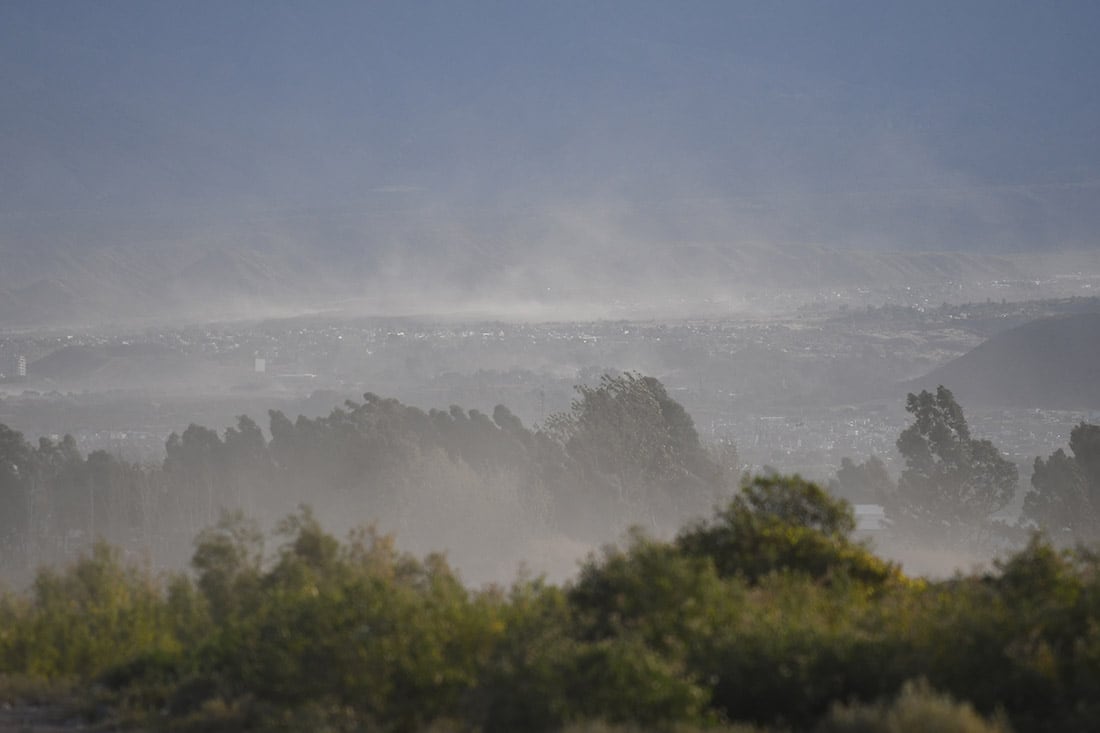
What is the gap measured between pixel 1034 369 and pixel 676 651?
142460mm

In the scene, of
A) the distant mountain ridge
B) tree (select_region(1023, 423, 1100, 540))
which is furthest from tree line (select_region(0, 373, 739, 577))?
the distant mountain ridge

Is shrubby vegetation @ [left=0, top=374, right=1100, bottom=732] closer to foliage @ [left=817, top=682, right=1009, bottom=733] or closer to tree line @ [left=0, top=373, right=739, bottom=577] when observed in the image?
foliage @ [left=817, top=682, right=1009, bottom=733]

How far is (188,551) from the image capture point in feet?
223

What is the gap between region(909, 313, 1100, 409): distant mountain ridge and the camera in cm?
13275

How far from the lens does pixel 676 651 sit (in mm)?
13289

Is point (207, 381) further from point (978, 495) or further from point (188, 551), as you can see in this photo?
point (978, 495)

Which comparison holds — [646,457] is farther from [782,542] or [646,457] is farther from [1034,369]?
[1034,369]

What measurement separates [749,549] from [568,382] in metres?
123

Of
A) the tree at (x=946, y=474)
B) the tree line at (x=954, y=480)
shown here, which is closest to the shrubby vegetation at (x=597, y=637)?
the tree line at (x=954, y=480)

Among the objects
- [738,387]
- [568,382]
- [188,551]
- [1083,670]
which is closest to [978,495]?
[188,551]

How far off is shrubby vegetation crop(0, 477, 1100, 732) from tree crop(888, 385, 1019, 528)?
46.0 meters

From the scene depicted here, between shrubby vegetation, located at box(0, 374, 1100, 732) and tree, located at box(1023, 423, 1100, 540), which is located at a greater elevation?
shrubby vegetation, located at box(0, 374, 1100, 732)

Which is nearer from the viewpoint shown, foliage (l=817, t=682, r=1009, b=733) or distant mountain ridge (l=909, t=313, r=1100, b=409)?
foliage (l=817, t=682, r=1009, b=733)

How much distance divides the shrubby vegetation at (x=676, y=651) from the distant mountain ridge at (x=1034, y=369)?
386 feet
